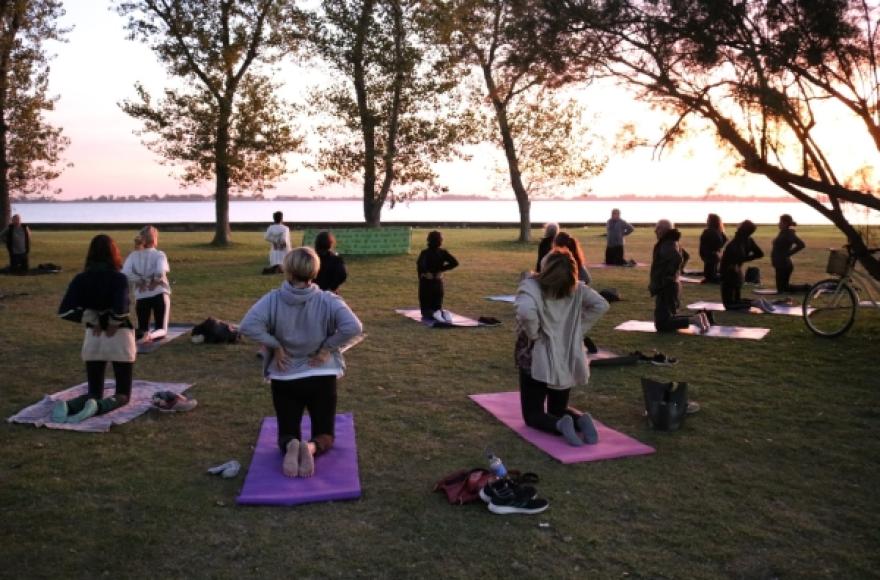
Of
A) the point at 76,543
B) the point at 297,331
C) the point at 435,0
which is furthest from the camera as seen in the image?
the point at 435,0

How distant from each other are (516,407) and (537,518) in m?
2.49

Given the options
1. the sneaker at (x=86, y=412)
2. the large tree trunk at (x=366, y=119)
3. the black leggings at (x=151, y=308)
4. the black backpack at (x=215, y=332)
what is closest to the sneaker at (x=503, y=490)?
the sneaker at (x=86, y=412)

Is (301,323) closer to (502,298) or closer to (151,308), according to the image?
(151,308)

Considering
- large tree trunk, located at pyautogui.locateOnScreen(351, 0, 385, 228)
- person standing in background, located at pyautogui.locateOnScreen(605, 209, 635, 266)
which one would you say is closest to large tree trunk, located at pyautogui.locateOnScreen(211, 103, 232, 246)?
large tree trunk, located at pyautogui.locateOnScreen(351, 0, 385, 228)

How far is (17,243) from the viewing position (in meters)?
18.3

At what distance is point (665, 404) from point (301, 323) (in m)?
3.37

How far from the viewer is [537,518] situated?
4.59m

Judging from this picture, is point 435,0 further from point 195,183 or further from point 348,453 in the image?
point 348,453

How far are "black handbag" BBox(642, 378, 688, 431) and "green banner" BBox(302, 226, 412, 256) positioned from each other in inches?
747

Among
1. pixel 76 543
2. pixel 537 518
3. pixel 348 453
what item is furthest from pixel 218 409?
pixel 537 518

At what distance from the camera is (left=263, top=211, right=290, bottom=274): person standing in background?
18141mm

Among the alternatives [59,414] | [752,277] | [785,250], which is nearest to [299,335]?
[59,414]

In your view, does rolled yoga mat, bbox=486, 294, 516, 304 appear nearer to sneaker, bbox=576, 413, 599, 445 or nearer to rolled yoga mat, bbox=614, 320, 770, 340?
rolled yoga mat, bbox=614, 320, 770, 340

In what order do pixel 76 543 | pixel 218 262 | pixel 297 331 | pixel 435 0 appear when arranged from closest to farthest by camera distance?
pixel 76 543 → pixel 297 331 → pixel 218 262 → pixel 435 0
